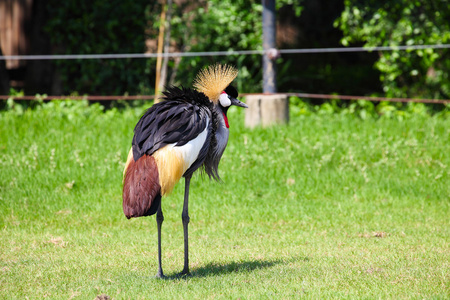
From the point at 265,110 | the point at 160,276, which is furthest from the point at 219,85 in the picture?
the point at 265,110

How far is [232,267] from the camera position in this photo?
5.27 meters

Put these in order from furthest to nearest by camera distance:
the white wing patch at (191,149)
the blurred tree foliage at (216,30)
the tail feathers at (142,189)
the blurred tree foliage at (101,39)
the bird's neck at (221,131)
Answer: the blurred tree foliage at (216,30), the blurred tree foliage at (101,39), the bird's neck at (221,131), the white wing patch at (191,149), the tail feathers at (142,189)

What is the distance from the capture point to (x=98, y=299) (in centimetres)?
433

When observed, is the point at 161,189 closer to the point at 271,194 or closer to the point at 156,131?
the point at 156,131

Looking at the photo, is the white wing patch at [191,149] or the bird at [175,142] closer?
the bird at [175,142]

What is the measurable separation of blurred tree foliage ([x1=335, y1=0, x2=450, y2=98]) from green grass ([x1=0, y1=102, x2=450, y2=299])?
77.8 inches

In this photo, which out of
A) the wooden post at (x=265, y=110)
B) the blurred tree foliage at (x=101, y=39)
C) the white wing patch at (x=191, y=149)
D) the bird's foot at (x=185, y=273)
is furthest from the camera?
Answer: the blurred tree foliage at (x=101, y=39)

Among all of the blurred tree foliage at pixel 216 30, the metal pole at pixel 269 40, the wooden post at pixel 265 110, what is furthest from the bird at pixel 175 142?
the blurred tree foliage at pixel 216 30

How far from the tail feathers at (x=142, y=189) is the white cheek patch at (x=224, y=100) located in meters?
0.87

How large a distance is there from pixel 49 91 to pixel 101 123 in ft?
12.2

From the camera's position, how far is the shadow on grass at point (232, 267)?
5082 millimetres

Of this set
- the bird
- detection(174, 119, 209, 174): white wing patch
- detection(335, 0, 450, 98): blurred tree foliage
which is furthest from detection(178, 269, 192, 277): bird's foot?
detection(335, 0, 450, 98): blurred tree foliage

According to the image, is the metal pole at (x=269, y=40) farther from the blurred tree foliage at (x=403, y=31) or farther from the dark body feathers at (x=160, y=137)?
the dark body feathers at (x=160, y=137)

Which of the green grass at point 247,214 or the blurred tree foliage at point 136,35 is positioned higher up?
the blurred tree foliage at point 136,35
